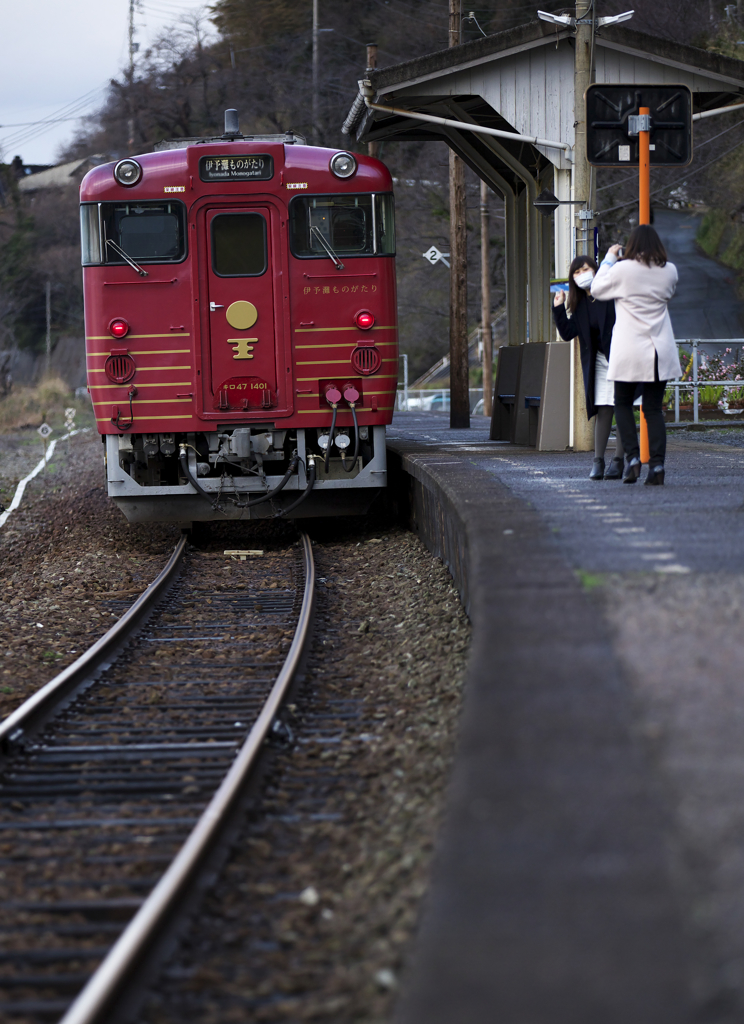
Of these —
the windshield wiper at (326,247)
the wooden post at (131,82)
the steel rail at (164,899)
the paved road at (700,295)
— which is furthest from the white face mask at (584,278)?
the wooden post at (131,82)

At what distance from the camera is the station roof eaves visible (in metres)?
13.6

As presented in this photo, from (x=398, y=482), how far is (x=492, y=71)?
180 inches

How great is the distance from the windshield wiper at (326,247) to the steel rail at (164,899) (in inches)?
249

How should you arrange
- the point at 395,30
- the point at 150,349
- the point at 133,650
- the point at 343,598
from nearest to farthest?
the point at 133,650 → the point at 343,598 → the point at 150,349 → the point at 395,30

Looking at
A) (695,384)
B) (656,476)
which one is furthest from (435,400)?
(656,476)

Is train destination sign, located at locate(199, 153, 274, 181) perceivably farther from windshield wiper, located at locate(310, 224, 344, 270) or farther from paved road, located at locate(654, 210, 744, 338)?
paved road, located at locate(654, 210, 744, 338)

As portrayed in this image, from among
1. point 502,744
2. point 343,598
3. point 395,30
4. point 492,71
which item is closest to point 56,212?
point 395,30

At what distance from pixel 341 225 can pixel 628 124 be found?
268 centimetres

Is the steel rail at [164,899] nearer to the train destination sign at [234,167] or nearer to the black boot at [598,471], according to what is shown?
the black boot at [598,471]

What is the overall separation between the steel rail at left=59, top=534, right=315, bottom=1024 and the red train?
591 centimetres

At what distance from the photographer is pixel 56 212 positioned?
7262 centimetres

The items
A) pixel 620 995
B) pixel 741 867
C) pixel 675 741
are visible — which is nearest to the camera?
pixel 620 995

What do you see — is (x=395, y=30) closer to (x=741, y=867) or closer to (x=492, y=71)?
(x=492, y=71)

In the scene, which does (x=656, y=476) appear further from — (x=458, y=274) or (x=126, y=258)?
(x=458, y=274)
